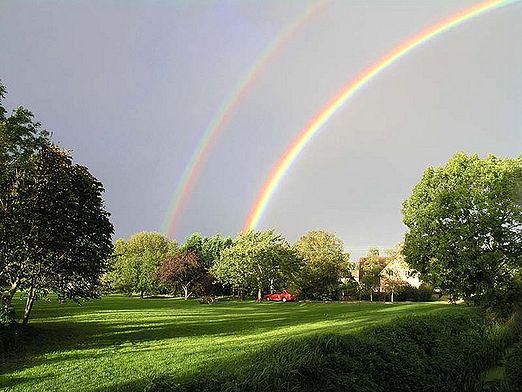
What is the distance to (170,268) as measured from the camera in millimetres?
54594

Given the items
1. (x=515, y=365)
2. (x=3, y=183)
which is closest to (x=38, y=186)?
(x=3, y=183)

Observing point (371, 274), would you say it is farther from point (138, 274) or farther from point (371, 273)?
point (138, 274)

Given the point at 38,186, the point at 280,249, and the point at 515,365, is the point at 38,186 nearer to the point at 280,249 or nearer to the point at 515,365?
the point at 515,365

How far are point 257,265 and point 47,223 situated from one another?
44244 millimetres

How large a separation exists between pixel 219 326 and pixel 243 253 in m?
35.4

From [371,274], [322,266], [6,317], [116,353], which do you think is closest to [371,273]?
[371,274]

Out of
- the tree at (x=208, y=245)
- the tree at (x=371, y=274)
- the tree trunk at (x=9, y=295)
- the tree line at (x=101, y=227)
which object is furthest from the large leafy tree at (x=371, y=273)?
the tree trunk at (x=9, y=295)

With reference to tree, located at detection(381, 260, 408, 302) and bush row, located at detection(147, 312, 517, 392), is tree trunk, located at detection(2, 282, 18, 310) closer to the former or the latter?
bush row, located at detection(147, 312, 517, 392)

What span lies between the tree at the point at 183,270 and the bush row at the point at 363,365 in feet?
146

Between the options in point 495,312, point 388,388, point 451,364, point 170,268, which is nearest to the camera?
point 388,388

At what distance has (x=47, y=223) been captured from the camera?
15.1 meters

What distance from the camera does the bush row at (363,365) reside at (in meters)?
5.53

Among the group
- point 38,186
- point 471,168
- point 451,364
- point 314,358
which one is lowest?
point 451,364

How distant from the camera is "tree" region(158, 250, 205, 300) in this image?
178 ft
